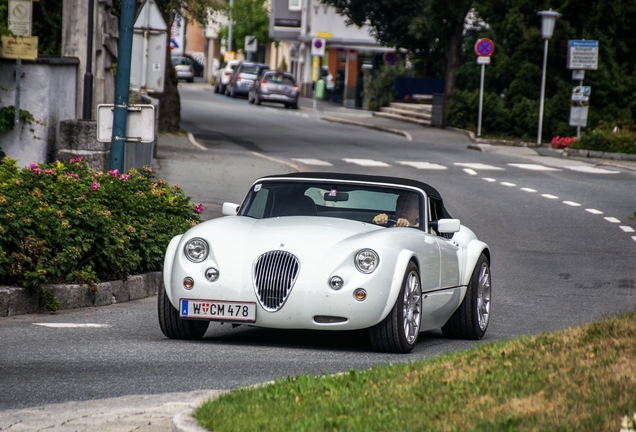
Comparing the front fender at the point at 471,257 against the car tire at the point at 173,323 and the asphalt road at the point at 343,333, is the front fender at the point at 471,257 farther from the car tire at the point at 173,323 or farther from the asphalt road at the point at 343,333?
the car tire at the point at 173,323

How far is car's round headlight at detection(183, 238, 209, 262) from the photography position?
9.31 metres

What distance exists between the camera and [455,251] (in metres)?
10.5

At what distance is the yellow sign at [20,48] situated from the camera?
19266mm

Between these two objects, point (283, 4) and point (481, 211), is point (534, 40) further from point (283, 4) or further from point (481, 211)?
point (283, 4)

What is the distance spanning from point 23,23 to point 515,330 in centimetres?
1150

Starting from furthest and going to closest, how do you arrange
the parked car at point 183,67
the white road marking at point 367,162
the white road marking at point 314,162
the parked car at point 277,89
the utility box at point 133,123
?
the parked car at point 183,67 < the parked car at point 277,89 < the white road marking at point 367,162 < the white road marking at point 314,162 < the utility box at point 133,123

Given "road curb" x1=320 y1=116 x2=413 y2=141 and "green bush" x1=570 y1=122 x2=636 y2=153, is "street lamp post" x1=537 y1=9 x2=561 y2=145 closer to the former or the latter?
"green bush" x1=570 y1=122 x2=636 y2=153

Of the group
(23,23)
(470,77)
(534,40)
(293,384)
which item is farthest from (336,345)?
(470,77)

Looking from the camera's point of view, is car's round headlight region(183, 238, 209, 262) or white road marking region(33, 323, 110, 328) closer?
car's round headlight region(183, 238, 209, 262)

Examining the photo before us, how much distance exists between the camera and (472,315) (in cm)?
1054

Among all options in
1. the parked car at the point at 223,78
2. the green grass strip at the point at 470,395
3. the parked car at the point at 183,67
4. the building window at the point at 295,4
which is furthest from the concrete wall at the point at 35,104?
the building window at the point at 295,4

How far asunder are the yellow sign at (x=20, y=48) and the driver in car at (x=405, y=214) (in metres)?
10.3

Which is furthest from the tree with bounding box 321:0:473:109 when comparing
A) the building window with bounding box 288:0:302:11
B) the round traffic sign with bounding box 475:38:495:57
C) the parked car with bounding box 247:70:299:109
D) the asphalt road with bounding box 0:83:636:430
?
the building window with bounding box 288:0:302:11

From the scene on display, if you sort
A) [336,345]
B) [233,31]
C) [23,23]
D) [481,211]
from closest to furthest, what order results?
[336,345] < [23,23] < [481,211] < [233,31]
